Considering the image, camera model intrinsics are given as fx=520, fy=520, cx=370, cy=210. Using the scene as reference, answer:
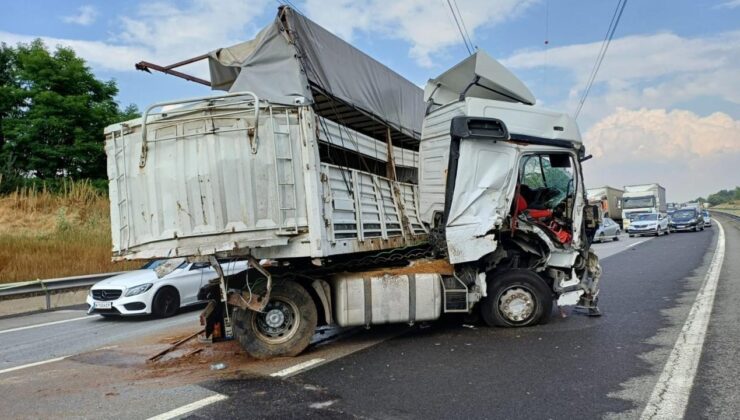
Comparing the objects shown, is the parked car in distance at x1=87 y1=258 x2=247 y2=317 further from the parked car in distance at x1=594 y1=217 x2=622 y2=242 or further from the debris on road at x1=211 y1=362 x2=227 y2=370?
the parked car in distance at x1=594 y1=217 x2=622 y2=242

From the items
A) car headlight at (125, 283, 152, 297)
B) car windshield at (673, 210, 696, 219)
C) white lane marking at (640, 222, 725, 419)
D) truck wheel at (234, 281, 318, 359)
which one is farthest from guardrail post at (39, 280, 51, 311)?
car windshield at (673, 210, 696, 219)

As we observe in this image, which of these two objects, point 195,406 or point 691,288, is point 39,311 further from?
point 691,288

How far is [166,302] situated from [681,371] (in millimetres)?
8618

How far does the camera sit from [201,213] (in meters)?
5.48

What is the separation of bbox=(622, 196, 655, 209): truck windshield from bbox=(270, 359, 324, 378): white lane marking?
120 ft

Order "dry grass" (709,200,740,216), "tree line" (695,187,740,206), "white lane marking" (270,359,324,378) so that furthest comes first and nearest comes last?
1. "tree line" (695,187,740,206)
2. "dry grass" (709,200,740,216)
3. "white lane marking" (270,359,324,378)

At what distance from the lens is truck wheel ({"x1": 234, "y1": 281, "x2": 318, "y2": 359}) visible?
5988 mm

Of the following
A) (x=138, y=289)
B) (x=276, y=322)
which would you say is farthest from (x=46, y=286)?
(x=276, y=322)

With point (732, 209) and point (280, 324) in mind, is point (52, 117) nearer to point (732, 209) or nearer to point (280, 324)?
point (280, 324)

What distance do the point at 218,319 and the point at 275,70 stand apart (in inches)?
127

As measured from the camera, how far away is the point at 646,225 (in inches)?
1249

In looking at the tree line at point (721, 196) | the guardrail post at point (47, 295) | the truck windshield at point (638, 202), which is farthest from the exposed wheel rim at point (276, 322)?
the tree line at point (721, 196)

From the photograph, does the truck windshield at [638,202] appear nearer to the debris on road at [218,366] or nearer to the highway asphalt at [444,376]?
the highway asphalt at [444,376]

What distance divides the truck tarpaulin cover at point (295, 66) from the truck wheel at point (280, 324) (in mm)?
2220
